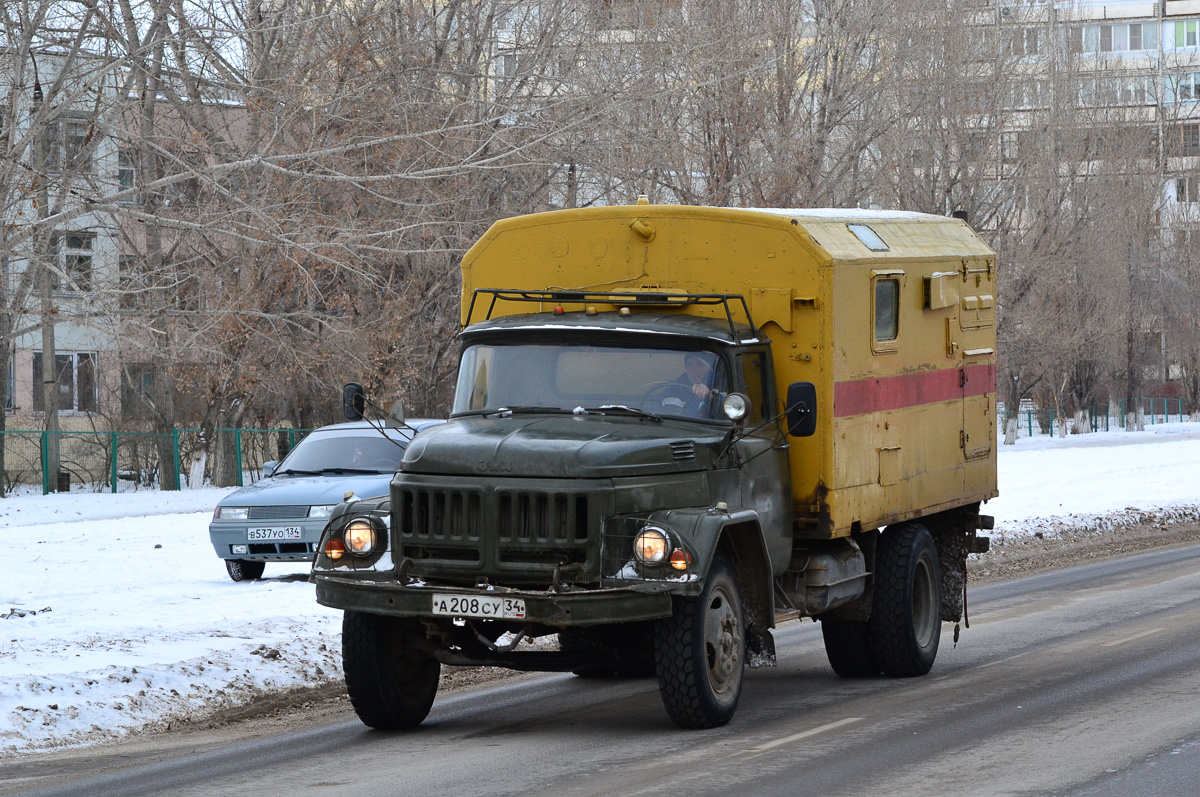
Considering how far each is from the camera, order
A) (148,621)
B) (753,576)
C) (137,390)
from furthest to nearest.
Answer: (137,390)
(148,621)
(753,576)

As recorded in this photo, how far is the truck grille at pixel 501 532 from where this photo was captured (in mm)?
8211

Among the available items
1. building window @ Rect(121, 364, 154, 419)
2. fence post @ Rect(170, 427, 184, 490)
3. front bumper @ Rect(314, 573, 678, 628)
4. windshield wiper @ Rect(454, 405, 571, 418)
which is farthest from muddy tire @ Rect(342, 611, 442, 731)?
fence post @ Rect(170, 427, 184, 490)

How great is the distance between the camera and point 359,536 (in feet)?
28.6

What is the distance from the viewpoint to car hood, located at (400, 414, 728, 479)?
27.2 ft

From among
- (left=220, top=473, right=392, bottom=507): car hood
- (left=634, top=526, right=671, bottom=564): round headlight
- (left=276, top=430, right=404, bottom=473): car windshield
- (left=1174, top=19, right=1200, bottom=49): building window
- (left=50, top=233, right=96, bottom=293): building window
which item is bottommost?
(left=220, top=473, right=392, bottom=507): car hood

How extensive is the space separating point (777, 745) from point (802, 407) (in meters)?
1.86

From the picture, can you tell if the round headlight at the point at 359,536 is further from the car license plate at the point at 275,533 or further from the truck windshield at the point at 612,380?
the car license plate at the point at 275,533

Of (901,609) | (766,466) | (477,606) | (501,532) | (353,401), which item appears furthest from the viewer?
(901,609)

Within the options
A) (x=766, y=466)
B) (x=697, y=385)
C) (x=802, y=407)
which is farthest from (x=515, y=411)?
(x=802, y=407)

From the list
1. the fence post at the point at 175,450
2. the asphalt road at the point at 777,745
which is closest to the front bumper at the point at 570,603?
the asphalt road at the point at 777,745

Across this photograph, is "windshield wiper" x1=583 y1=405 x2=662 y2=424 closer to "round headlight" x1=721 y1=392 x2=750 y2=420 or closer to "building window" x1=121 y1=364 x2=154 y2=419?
"round headlight" x1=721 y1=392 x2=750 y2=420

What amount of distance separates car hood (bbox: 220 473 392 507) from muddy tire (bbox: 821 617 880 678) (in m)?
6.51

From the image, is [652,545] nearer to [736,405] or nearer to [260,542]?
[736,405]

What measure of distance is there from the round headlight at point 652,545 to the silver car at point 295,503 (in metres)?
7.93
